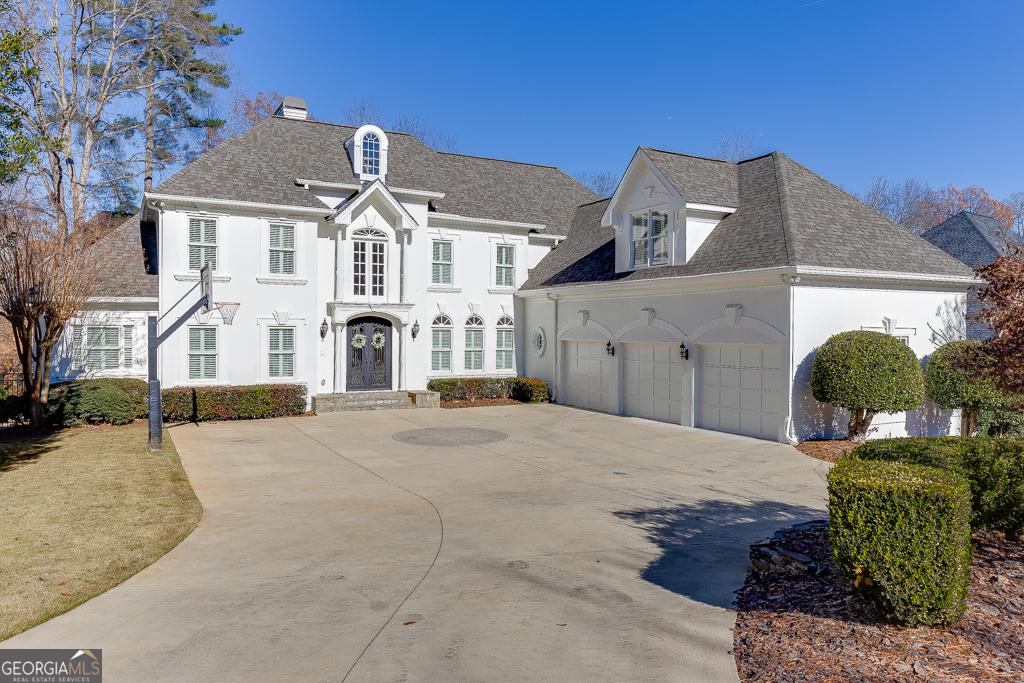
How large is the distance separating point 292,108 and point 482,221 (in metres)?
8.69

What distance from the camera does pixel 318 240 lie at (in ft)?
72.3

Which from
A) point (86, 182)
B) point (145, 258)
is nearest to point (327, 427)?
point (145, 258)

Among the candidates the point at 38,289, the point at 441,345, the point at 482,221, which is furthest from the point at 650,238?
the point at 38,289

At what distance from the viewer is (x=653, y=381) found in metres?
19.8

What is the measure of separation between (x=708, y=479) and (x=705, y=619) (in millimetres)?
6282

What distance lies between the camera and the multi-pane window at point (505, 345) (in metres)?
25.7

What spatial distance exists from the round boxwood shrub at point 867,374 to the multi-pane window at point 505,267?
12.9 meters

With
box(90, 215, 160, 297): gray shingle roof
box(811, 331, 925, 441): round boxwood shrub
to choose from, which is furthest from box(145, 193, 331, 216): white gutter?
box(811, 331, 925, 441): round boxwood shrub

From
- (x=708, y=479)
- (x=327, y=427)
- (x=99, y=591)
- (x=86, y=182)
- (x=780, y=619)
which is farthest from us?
(x=86, y=182)

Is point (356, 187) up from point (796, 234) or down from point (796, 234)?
up

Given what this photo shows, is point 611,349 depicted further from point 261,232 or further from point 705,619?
point 705,619

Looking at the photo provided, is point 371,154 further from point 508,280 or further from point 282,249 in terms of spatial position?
point 508,280

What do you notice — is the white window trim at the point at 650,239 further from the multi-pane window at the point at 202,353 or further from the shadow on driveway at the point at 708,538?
the multi-pane window at the point at 202,353

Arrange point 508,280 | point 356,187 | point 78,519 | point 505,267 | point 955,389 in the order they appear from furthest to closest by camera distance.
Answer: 1. point 508,280
2. point 505,267
3. point 356,187
4. point 955,389
5. point 78,519
